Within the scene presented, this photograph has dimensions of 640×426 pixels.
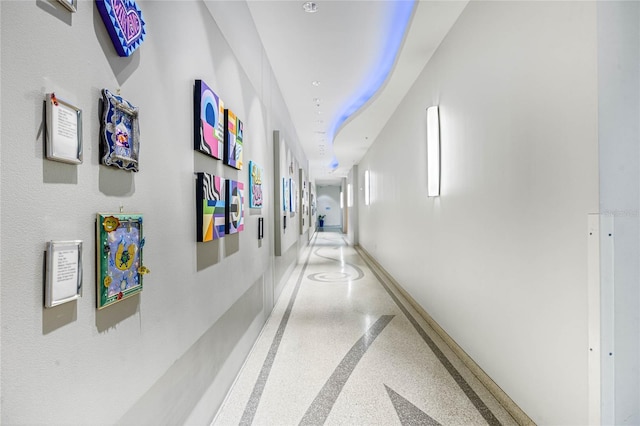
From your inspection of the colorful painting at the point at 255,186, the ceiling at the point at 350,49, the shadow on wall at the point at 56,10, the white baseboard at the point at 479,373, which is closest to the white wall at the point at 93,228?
the shadow on wall at the point at 56,10

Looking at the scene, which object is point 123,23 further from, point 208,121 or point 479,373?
point 479,373

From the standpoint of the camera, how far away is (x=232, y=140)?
2.58m

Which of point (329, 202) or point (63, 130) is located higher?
point (329, 202)

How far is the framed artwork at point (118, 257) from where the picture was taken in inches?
43.4

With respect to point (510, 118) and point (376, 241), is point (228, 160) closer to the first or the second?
point (510, 118)

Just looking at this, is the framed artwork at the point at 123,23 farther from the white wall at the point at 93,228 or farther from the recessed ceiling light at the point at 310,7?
the recessed ceiling light at the point at 310,7

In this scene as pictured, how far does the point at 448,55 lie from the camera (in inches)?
135

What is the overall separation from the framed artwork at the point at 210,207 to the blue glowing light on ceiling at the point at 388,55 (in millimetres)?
2697

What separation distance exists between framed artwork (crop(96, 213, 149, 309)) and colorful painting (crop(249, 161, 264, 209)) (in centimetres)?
195

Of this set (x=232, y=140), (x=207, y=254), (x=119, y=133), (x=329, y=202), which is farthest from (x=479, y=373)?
(x=329, y=202)

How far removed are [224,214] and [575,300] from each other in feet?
7.52

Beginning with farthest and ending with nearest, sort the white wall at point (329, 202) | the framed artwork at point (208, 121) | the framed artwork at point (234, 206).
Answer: the white wall at point (329, 202) → the framed artwork at point (234, 206) → the framed artwork at point (208, 121)

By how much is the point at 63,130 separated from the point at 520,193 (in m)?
2.53


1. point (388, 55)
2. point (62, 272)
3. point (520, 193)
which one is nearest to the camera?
point (62, 272)
